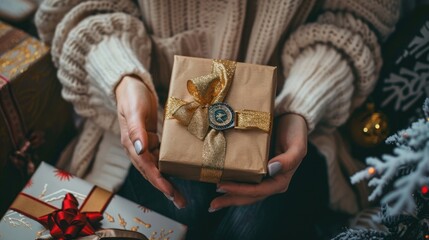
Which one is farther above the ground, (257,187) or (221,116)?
(221,116)

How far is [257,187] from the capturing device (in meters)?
0.57

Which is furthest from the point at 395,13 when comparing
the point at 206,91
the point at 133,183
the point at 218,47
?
the point at 133,183

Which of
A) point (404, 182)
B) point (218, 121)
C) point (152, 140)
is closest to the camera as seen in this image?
point (404, 182)

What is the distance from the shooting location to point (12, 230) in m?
0.58

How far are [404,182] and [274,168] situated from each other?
0.21 meters

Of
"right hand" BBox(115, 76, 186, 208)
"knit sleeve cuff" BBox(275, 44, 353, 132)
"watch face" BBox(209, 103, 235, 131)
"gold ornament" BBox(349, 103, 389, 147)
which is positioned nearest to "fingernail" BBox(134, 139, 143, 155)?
"right hand" BBox(115, 76, 186, 208)

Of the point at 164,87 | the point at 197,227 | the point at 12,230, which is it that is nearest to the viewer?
the point at 12,230

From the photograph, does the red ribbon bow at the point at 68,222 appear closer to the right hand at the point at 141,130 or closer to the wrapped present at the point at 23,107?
the right hand at the point at 141,130

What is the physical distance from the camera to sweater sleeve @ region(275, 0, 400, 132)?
2.27 ft

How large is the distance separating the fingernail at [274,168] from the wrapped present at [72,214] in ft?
0.55

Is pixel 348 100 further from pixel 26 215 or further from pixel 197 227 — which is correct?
pixel 26 215

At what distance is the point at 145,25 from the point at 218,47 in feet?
0.49

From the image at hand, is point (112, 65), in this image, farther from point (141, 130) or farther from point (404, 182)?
point (404, 182)

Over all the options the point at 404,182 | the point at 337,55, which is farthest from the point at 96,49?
the point at 404,182
